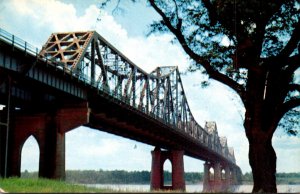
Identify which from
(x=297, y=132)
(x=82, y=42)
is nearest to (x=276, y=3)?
(x=297, y=132)

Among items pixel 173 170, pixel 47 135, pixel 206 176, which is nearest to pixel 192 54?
pixel 47 135

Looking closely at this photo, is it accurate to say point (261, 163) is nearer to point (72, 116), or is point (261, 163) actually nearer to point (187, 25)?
point (187, 25)

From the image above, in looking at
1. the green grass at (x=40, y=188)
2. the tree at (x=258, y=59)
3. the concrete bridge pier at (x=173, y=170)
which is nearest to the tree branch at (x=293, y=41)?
the tree at (x=258, y=59)

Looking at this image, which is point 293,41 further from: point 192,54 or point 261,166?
point 261,166

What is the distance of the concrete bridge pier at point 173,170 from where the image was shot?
10081 cm

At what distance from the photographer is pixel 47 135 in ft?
169

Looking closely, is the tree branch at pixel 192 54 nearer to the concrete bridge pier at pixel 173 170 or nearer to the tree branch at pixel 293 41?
the tree branch at pixel 293 41

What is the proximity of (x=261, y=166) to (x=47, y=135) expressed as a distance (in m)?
31.9

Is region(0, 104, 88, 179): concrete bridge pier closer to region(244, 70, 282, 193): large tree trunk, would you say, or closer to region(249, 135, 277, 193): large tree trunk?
region(244, 70, 282, 193): large tree trunk

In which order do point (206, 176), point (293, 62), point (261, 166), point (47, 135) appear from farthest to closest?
point (206, 176)
point (47, 135)
point (293, 62)
point (261, 166)

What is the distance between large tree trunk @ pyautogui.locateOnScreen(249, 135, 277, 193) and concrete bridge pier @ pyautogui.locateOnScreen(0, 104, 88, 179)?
28.4 meters

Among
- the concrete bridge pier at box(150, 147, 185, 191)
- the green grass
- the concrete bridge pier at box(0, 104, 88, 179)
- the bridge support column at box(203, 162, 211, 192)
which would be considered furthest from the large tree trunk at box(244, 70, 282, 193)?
Result: the bridge support column at box(203, 162, 211, 192)

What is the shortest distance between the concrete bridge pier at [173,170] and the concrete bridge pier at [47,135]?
4942cm

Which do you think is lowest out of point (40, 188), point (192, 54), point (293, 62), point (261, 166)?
point (40, 188)
